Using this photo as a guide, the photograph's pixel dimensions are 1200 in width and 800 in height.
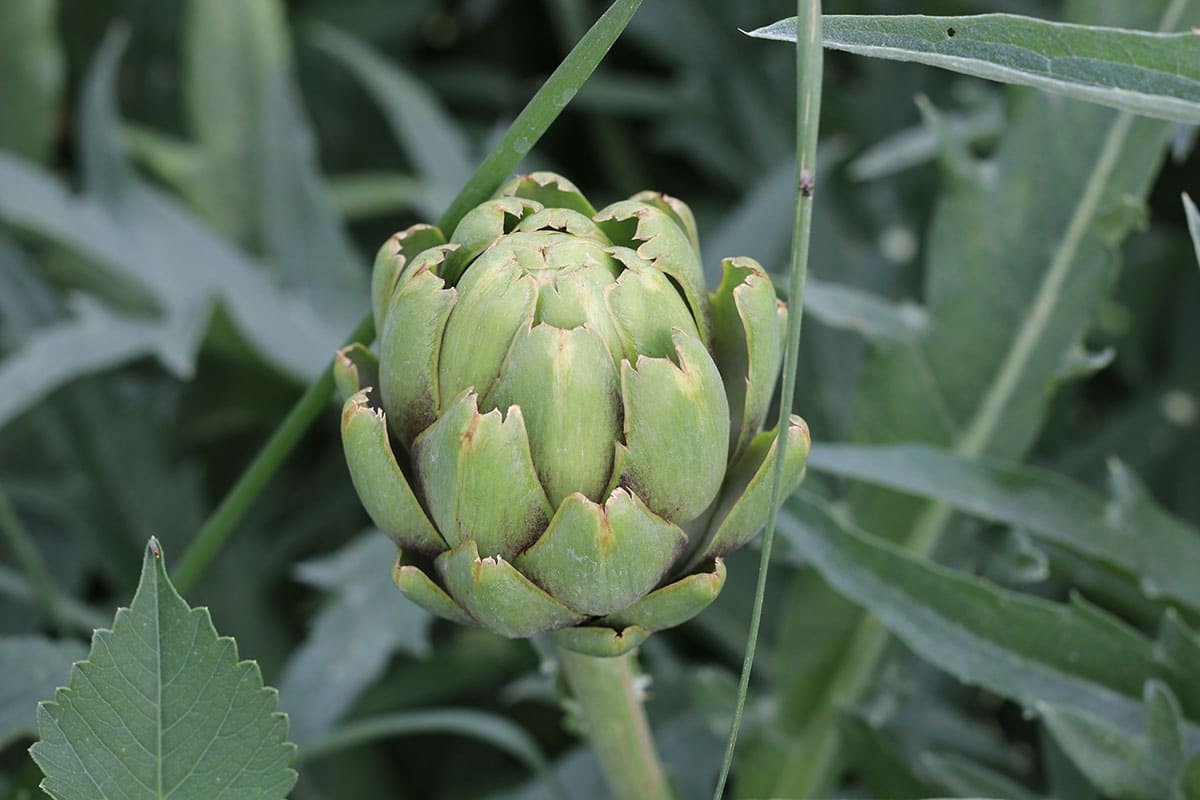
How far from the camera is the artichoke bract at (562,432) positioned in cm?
37

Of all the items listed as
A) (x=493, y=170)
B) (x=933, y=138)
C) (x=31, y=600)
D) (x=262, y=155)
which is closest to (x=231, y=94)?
(x=262, y=155)

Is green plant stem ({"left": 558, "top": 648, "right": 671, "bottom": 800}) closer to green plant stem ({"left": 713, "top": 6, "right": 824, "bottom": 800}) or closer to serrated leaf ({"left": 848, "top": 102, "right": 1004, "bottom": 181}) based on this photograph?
green plant stem ({"left": 713, "top": 6, "right": 824, "bottom": 800})

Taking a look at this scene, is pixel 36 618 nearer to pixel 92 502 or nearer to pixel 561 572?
pixel 92 502

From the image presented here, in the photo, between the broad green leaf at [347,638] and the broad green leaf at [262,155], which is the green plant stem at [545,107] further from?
the broad green leaf at [262,155]

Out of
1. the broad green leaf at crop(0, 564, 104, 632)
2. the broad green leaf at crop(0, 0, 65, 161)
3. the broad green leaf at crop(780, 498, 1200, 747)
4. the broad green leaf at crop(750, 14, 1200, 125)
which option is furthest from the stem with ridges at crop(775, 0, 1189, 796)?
the broad green leaf at crop(0, 0, 65, 161)

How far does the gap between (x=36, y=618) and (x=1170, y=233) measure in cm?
99

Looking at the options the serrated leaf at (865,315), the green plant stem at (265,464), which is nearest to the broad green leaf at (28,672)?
the green plant stem at (265,464)

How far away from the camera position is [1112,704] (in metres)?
0.57

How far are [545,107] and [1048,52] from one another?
6.6 inches

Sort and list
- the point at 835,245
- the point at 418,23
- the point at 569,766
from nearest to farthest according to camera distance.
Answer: the point at 569,766 < the point at 835,245 < the point at 418,23

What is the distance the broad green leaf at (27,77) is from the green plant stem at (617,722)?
82 centimetres

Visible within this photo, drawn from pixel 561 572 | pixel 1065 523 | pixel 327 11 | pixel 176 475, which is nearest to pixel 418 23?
pixel 327 11

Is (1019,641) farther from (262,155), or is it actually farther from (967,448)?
(262,155)

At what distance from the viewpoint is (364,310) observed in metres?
1.00
